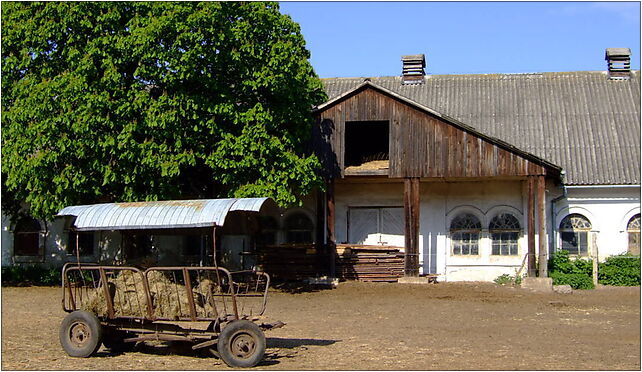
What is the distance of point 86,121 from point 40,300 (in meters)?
4.90

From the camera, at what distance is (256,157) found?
23.0 metres

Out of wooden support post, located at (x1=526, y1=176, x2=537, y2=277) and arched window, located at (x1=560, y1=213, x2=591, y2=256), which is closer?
wooden support post, located at (x1=526, y1=176, x2=537, y2=277)

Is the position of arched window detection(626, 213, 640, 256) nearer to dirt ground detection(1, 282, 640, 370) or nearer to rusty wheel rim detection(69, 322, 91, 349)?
dirt ground detection(1, 282, 640, 370)

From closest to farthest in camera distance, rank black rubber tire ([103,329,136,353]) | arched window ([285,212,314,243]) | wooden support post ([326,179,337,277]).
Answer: black rubber tire ([103,329,136,353]) < wooden support post ([326,179,337,277]) < arched window ([285,212,314,243])

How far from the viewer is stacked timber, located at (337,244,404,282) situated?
2700cm

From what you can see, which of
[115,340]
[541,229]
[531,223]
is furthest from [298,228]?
[115,340]

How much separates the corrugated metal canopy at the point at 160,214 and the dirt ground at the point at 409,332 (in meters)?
1.99

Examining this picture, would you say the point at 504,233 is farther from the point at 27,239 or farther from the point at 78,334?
the point at 78,334

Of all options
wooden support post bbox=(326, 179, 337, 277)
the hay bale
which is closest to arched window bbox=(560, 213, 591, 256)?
wooden support post bbox=(326, 179, 337, 277)

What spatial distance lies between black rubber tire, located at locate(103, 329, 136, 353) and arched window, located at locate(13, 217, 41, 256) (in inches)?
721

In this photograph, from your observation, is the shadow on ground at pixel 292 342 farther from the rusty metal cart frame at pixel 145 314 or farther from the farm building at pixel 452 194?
the farm building at pixel 452 194

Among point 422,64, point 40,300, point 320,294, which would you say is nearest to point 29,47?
point 40,300

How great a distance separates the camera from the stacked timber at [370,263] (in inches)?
1063

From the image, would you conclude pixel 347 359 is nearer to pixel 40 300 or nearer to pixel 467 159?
pixel 40 300
